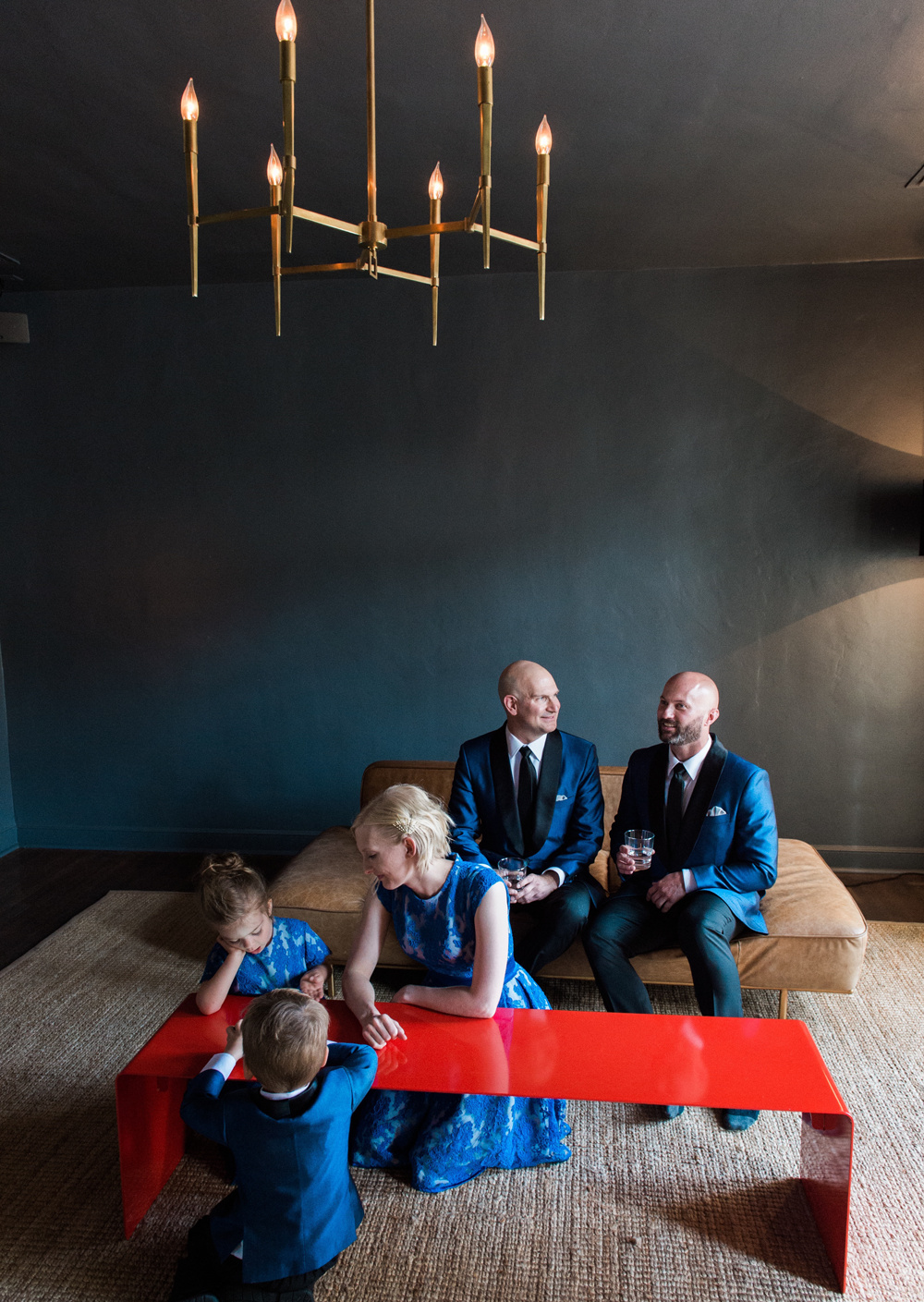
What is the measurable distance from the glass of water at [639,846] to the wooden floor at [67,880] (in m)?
2.06

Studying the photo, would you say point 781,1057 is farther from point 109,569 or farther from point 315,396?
point 109,569

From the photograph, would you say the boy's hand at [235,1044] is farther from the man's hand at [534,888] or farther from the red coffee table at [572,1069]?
the man's hand at [534,888]

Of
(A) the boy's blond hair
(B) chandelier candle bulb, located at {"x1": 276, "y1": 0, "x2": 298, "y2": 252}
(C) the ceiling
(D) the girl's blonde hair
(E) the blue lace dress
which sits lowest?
(E) the blue lace dress

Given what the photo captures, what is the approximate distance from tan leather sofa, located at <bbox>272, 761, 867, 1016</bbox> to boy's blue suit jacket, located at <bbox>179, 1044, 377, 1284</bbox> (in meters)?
1.15

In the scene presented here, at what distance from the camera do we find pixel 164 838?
4.52 metres

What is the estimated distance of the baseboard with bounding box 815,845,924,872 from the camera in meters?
4.08

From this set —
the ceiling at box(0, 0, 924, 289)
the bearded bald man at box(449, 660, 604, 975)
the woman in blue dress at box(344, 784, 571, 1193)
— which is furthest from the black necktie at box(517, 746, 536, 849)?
the ceiling at box(0, 0, 924, 289)

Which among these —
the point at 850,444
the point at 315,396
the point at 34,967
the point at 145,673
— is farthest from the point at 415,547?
the point at 34,967

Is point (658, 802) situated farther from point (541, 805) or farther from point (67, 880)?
point (67, 880)

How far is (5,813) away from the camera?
4574 millimetres

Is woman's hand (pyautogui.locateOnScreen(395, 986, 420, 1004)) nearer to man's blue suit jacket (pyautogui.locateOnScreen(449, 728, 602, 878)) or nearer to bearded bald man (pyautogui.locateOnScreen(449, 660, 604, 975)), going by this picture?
bearded bald man (pyautogui.locateOnScreen(449, 660, 604, 975))

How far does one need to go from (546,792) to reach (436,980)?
0.88 meters

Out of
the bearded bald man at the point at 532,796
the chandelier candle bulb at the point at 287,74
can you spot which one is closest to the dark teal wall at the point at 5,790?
the bearded bald man at the point at 532,796

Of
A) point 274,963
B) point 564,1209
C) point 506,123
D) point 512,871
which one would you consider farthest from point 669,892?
point 506,123
